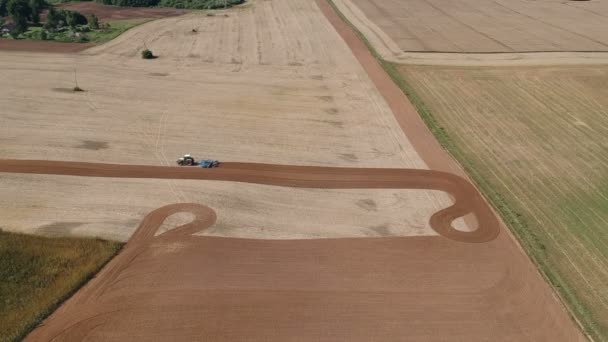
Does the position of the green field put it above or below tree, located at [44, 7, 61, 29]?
below

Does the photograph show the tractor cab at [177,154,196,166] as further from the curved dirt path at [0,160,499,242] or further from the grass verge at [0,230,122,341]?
the grass verge at [0,230,122,341]

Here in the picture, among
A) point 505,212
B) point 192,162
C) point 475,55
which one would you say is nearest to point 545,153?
point 505,212

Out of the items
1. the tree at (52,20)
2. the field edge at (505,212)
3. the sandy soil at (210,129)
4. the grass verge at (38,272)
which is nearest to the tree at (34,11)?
the tree at (52,20)

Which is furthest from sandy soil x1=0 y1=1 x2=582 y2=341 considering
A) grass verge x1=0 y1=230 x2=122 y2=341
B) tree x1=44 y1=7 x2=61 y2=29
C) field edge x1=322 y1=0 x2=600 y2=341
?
tree x1=44 y1=7 x2=61 y2=29

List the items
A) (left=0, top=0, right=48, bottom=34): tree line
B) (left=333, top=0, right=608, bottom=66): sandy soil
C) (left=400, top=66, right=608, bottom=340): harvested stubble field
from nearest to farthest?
(left=400, top=66, right=608, bottom=340): harvested stubble field
(left=333, top=0, right=608, bottom=66): sandy soil
(left=0, top=0, right=48, bottom=34): tree line

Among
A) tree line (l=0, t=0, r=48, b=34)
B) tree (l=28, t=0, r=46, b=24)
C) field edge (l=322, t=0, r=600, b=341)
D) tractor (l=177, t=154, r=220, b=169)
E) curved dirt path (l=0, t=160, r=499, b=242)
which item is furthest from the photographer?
tree (l=28, t=0, r=46, b=24)

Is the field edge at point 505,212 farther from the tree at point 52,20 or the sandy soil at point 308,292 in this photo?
the tree at point 52,20

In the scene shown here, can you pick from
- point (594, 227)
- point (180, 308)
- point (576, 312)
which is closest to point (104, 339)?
point (180, 308)
